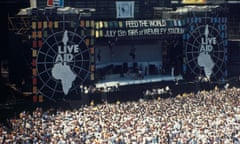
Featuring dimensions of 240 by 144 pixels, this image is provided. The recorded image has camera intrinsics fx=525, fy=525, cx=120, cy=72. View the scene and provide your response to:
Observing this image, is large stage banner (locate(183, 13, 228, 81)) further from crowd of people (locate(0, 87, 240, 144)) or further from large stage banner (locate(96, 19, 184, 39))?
crowd of people (locate(0, 87, 240, 144))

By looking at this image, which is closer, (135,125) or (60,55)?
(135,125)

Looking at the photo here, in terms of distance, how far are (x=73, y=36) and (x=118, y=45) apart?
9.82 m

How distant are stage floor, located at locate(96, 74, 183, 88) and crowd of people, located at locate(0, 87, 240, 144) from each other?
4631 millimetres

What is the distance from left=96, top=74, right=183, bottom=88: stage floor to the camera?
1654 inches

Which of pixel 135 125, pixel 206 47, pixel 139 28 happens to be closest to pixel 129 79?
pixel 139 28

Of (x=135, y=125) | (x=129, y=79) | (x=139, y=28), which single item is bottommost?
(x=129, y=79)

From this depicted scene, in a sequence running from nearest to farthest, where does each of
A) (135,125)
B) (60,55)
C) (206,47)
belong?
(135,125) < (60,55) < (206,47)

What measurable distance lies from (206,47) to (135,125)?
19604 millimetres

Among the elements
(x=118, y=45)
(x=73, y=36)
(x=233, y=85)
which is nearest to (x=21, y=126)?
(x=73, y=36)

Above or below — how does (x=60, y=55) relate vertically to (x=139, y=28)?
below

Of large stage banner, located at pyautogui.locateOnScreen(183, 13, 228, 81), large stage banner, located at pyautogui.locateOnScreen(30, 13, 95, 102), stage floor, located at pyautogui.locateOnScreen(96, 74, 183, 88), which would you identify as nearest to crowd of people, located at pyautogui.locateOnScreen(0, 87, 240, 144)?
large stage banner, located at pyautogui.locateOnScreen(30, 13, 95, 102)

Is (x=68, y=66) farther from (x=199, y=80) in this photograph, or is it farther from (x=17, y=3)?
(x=199, y=80)

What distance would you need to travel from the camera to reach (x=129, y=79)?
145 ft

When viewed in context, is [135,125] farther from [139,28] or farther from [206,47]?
[206,47]
